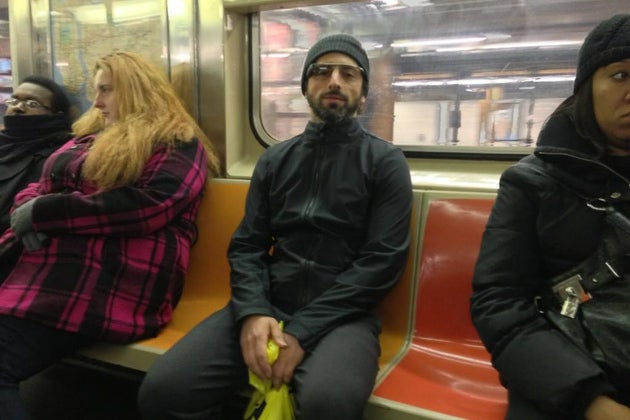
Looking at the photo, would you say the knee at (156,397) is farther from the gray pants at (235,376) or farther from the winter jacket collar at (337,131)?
the winter jacket collar at (337,131)

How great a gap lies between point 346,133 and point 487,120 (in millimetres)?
828

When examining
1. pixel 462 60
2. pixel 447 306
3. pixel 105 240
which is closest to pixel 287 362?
pixel 447 306

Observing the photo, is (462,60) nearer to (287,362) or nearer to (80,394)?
(287,362)

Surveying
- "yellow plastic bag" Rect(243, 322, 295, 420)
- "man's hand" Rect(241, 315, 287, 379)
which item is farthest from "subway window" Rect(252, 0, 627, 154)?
"yellow plastic bag" Rect(243, 322, 295, 420)

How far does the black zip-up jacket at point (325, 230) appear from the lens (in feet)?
5.93

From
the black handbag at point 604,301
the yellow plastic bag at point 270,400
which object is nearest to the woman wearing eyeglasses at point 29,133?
the yellow plastic bag at point 270,400

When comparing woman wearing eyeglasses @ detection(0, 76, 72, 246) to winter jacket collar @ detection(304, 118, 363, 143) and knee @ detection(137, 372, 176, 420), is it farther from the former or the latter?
winter jacket collar @ detection(304, 118, 363, 143)

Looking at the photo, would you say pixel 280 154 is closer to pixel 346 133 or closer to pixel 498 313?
pixel 346 133

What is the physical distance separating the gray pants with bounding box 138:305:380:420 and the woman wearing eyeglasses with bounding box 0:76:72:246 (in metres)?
1.48

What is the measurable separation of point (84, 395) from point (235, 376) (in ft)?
4.93

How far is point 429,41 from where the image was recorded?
2520mm

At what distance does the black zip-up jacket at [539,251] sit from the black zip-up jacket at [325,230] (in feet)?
1.43

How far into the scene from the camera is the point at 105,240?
2.14 m

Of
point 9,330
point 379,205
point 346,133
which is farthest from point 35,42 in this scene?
point 379,205
